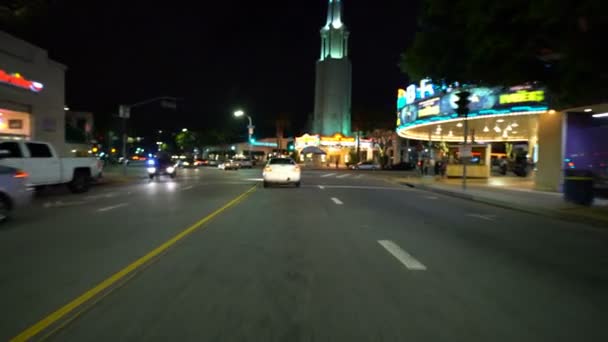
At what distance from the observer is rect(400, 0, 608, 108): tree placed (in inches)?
352

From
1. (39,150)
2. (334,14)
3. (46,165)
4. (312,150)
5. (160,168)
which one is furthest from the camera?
(334,14)

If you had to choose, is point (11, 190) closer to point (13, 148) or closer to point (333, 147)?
point (13, 148)

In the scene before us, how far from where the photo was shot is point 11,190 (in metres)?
10.0

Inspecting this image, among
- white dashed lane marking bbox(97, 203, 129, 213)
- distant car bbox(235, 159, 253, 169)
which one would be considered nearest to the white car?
white dashed lane marking bbox(97, 203, 129, 213)

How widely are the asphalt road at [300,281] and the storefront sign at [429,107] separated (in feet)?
64.2

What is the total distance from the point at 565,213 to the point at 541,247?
6058 mm

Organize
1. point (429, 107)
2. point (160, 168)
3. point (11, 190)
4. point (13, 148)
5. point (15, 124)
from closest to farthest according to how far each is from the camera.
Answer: point (11, 190), point (13, 148), point (15, 124), point (429, 107), point (160, 168)

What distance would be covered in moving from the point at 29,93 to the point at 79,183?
38.1 ft

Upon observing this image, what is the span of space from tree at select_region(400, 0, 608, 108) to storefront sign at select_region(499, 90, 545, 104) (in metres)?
11.7

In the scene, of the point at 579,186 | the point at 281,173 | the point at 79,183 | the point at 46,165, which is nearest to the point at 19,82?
the point at 79,183

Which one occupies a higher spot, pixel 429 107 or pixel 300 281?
pixel 429 107

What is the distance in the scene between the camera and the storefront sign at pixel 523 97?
2275cm

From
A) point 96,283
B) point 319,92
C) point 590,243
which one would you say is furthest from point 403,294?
point 319,92

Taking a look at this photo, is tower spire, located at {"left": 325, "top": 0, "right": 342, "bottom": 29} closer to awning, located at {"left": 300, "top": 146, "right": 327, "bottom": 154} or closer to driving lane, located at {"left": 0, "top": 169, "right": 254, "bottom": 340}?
awning, located at {"left": 300, "top": 146, "right": 327, "bottom": 154}
